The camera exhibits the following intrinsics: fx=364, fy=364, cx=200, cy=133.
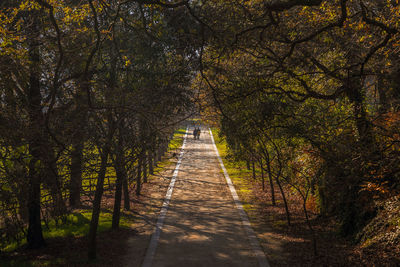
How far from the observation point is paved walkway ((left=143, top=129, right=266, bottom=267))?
28.9 feet

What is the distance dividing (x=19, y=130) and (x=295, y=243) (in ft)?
24.8

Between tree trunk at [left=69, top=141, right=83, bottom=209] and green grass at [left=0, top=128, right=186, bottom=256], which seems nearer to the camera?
tree trunk at [left=69, top=141, right=83, bottom=209]

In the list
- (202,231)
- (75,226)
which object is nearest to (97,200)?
(202,231)

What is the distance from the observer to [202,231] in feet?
37.7

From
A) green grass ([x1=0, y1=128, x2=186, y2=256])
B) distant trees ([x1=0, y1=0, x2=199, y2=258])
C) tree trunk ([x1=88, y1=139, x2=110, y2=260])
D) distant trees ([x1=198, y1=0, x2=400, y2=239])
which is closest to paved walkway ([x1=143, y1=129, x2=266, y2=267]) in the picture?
tree trunk ([x1=88, y1=139, x2=110, y2=260])

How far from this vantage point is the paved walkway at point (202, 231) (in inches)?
346

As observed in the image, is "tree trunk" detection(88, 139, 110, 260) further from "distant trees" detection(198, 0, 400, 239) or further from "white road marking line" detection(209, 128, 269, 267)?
"white road marking line" detection(209, 128, 269, 267)

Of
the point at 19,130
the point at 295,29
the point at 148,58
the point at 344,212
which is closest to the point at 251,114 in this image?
the point at 295,29

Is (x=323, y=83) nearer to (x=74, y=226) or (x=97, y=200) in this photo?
(x=97, y=200)

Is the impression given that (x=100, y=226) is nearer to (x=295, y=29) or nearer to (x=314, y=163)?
(x=314, y=163)

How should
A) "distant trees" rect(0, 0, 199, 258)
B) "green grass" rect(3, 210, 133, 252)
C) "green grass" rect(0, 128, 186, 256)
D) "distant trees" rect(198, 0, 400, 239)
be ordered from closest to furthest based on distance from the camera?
"distant trees" rect(0, 0, 199, 258)
"distant trees" rect(198, 0, 400, 239)
"green grass" rect(0, 128, 186, 256)
"green grass" rect(3, 210, 133, 252)

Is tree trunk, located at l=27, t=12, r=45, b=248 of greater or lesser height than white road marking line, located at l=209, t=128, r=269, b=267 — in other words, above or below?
above

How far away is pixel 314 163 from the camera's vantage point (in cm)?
1156

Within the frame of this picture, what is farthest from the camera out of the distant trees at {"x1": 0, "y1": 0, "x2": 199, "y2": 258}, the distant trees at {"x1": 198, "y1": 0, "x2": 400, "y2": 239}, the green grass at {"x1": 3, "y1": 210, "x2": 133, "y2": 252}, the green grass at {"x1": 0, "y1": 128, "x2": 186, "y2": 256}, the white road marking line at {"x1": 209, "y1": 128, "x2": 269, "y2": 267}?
the green grass at {"x1": 3, "y1": 210, "x2": 133, "y2": 252}
